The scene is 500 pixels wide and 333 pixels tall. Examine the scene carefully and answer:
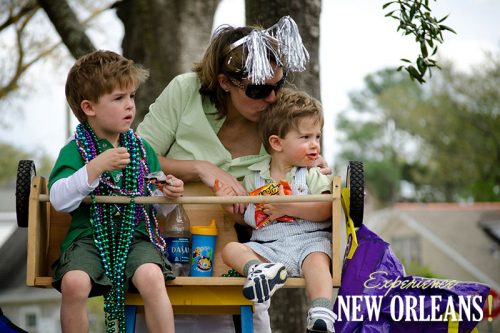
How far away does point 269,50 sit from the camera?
14.4 feet

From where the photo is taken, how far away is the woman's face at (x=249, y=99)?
14.4 ft

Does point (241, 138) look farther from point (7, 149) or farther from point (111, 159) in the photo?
point (7, 149)

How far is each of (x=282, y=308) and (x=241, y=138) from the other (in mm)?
1968

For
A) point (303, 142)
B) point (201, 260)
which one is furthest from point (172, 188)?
point (303, 142)

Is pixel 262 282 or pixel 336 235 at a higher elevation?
pixel 336 235

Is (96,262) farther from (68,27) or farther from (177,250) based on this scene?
(68,27)

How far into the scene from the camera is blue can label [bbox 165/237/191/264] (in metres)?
4.32

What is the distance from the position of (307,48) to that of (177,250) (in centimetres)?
231

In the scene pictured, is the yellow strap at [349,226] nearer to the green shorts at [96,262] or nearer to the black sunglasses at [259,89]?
the black sunglasses at [259,89]

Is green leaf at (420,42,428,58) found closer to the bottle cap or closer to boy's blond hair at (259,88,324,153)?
boy's blond hair at (259,88,324,153)

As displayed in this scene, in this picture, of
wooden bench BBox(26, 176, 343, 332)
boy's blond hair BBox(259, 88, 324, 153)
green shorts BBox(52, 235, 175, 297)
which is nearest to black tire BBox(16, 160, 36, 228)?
wooden bench BBox(26, 176, 343, 332)

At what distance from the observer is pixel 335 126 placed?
8144cm

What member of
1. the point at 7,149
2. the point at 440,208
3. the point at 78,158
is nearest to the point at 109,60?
the point at 78,158

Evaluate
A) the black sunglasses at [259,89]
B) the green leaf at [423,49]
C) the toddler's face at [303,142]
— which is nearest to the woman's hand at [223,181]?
the toddler's face at [303,142]
